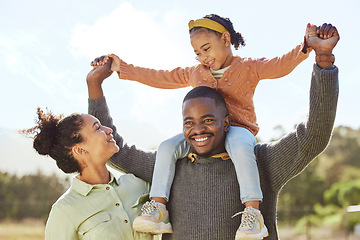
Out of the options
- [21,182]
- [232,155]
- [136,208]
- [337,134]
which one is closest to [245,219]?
[232,155]

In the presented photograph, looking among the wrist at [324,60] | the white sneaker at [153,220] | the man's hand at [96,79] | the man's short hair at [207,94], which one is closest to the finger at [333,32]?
the wrist at [324,60]

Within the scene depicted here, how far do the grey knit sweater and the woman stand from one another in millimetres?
257

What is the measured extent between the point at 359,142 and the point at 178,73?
69.4 ft

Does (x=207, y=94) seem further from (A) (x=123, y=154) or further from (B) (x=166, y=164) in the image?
(A) (x=123, y=154)

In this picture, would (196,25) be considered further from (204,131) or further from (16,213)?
(16,213)

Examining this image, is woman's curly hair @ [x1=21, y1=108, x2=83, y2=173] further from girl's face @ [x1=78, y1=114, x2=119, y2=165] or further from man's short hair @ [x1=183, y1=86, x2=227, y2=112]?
man's short hair @ [x1=183, y1=86, x2=227, y2=112]

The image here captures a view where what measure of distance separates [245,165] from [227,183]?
20 centimetres

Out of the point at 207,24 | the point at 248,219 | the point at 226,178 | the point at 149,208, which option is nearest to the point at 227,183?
the point at 226,178

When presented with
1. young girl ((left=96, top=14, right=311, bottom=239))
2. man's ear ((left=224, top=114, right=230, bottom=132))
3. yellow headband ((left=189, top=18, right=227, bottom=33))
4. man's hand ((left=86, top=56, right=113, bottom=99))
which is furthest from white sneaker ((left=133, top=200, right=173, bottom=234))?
yellow headband ((left=189, top=18, right=227, bottom=33))

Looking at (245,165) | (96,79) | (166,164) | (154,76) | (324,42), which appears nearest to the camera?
(324,42)

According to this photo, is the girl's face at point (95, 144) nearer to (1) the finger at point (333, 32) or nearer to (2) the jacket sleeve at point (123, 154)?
(2) the jacket sleeve at point (123, 154)

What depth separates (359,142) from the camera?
22.7 m

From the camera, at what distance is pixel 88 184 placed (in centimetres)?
287

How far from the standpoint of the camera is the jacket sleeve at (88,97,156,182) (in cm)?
317
